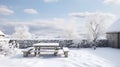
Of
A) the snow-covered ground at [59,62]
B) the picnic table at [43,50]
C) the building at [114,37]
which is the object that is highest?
the building at [114,37]

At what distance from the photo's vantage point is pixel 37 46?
1551 centimetres

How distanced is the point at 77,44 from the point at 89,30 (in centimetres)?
688

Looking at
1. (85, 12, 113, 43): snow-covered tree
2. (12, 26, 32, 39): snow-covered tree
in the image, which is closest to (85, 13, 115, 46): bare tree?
(85, 12, 113, 43): snow-covered tree

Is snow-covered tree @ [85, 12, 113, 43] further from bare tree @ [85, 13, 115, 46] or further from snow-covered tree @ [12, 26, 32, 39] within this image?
snow-covered tree @ [12, 26, 32, 39]

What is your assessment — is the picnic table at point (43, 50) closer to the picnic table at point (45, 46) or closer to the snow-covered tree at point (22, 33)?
the picnic table at point (45, 46)

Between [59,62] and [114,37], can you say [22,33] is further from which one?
[59,62]

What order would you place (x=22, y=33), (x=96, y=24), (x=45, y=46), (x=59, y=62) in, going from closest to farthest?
(x=59, y=62), (x=45, y=46), (x=96, y=24), (x=22, y=33)


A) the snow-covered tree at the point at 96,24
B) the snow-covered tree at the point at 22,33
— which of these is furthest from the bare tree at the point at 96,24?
the snow-covered tree at the point at 22,33

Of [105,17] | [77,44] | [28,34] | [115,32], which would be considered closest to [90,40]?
[77,44]

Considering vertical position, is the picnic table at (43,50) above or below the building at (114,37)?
below

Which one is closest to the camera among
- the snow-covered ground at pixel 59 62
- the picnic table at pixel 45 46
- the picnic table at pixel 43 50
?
the snow-covered ground at pixel 59 62

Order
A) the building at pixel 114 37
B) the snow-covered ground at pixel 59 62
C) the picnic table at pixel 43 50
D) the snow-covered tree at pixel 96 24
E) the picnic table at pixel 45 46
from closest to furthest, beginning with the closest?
1. the snow-covered ground at pixel 59 62
2. the picnic table at pixel 43 50
3. the picnic table at pixel 45 46
4. the building at pixel 114 37
5. the snow-covered tree at pixel 96 24

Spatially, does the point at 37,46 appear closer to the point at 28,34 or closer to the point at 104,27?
the point at 104,27

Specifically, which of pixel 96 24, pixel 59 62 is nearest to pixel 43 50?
pixel 59 62
